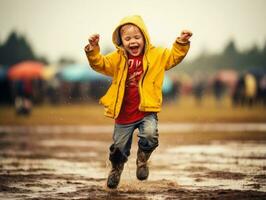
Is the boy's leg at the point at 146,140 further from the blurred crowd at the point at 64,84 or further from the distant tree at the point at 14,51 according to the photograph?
the distant tree at the point at 14,51

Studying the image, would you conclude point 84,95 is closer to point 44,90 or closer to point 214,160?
point 44,90

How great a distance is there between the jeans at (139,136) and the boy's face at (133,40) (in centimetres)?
73

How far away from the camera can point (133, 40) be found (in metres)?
7.64

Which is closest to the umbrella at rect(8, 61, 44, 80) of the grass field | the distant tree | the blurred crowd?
the blurred crowd

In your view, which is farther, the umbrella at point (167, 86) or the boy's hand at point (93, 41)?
the umbrella at point (167, 86)

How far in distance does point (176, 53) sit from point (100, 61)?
2.76 ft

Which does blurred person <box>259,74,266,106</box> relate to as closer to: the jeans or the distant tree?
the jeans

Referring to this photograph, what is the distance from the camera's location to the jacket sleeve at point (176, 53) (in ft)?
25.0

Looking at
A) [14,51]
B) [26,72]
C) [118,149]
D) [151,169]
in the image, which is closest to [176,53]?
[118,149]

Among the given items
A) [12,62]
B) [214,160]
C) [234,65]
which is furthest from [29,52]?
[214,160]

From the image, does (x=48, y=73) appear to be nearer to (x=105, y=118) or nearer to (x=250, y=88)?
(x=250, y=88)

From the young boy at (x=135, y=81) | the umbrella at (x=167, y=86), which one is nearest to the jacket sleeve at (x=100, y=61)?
the young boy at (x=135, y=81)

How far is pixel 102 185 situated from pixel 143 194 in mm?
922

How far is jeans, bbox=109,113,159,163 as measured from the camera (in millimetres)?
7496
